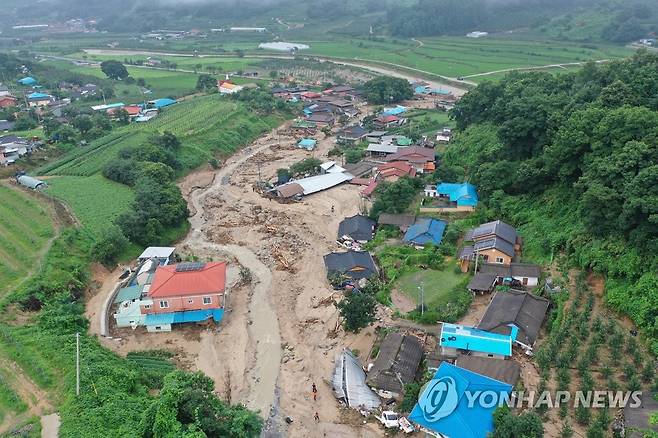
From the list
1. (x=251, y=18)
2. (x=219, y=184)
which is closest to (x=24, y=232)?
(x=219, y=184)

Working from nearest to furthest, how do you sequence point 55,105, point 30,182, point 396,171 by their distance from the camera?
1. point 30,182
2. point 396,171
3. point 55,105

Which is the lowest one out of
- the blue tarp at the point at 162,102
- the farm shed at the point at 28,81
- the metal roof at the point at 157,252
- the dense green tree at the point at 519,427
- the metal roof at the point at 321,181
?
the metal roof at the point at 157,252

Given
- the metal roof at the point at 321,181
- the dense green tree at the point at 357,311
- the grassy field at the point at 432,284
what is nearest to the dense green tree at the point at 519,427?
the dense green tree at the point at 357,311

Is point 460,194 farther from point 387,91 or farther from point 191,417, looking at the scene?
point 387,91

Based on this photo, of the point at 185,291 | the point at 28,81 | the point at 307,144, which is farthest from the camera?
the point at 28,81

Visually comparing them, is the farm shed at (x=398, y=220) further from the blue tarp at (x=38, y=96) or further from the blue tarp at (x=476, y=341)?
the blue tarp at (x=38, y=96)
